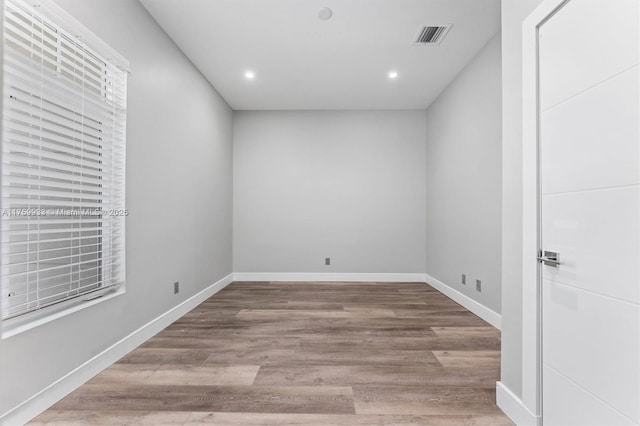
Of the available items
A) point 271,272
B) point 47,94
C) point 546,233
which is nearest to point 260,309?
point 271,272

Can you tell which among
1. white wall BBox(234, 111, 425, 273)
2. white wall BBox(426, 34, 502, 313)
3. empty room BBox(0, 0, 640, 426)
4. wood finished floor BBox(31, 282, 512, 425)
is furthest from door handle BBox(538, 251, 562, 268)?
white wall BBox(234, 111, 425, 273)

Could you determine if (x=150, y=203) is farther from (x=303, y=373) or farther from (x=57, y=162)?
(x=303, y=373)

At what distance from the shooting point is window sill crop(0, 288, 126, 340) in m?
1.56

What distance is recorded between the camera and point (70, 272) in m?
1.97

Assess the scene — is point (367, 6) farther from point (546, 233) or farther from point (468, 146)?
point (546, 233)

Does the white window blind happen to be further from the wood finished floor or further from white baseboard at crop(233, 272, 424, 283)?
white baseboard at crop(233, 272, 424, 283)

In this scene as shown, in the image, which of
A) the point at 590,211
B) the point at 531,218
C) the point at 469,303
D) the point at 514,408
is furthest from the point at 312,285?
the point at 590,211

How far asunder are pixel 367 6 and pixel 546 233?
2294mm

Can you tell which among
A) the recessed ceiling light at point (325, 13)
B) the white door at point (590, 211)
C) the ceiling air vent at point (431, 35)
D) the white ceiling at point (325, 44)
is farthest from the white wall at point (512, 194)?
the recessed ceiling light at point (325, 13)

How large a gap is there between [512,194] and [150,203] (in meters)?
2.70

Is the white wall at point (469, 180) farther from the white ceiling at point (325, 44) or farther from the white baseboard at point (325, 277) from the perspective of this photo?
the white baseboard at point (325, 277)

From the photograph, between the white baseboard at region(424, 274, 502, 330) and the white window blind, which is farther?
the white baseboard at region(424, 274, 502, 330)

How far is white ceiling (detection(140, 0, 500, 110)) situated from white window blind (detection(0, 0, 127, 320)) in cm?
102

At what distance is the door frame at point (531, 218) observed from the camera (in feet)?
4.87
